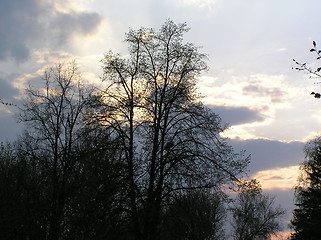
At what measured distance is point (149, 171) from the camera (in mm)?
16703

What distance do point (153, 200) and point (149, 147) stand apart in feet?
7.51

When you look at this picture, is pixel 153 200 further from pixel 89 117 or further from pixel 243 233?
pixel 243 233

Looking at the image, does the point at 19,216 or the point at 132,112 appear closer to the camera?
the point at 132,112

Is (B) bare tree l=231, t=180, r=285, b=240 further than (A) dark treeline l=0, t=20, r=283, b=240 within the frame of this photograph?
Yes

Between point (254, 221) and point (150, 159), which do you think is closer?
point (150, 159)


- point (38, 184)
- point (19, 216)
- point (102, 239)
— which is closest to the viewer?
point (102, 239)

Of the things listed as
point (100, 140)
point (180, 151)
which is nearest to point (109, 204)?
point (100, 140)

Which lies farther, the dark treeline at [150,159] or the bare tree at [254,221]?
the bare tree at [254,221]

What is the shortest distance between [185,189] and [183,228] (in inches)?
67.9

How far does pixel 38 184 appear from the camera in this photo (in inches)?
1066

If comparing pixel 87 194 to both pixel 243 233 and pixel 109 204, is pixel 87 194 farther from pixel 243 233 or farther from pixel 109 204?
pixel 243 233

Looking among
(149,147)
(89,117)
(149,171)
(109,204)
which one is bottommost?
(109,204)

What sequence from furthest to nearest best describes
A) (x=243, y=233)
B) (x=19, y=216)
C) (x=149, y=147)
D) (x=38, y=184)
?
1. (x=243, y=233)
2. (x=38, y=184)
3. (x=19, y=216)
4. (x=149, y=147)

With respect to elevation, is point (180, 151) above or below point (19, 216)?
above
